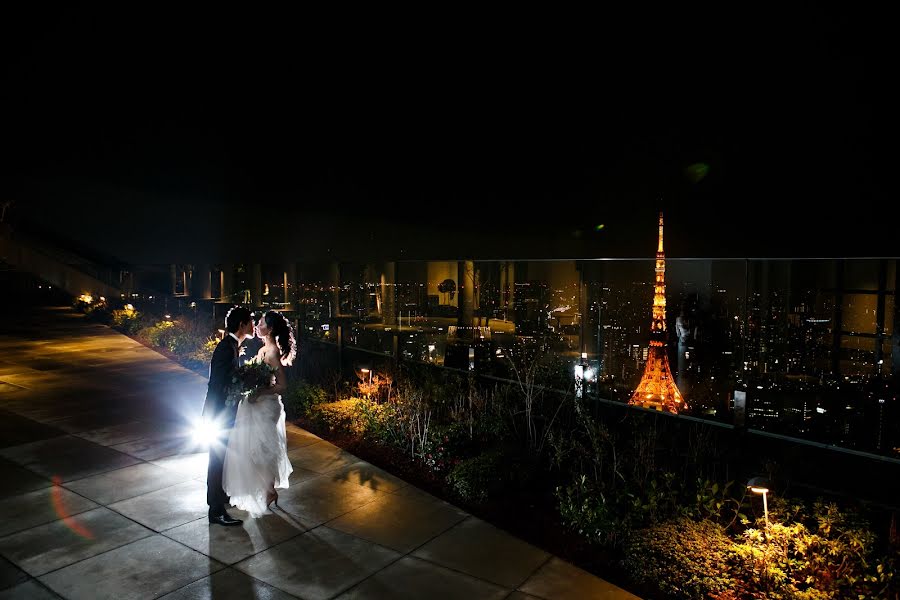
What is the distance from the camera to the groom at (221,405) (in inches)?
200

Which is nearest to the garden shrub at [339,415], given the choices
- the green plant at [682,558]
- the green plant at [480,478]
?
the green plant at [480,478]

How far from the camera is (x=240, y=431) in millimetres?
5293

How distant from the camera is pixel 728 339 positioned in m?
52.7

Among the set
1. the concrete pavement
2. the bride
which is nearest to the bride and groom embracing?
the bride

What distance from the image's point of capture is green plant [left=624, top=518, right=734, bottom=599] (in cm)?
405

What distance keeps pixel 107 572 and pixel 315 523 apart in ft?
5.05

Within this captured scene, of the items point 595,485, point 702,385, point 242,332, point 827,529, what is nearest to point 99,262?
point 242,332

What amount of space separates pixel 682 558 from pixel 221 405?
12.6 feet

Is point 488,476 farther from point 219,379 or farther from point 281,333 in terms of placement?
point 219,379

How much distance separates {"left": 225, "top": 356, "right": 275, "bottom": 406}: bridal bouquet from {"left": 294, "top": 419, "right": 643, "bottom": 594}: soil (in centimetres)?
185

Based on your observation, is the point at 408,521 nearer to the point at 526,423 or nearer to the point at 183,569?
the point at 183,569

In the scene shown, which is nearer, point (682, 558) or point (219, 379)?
point (682, 558)

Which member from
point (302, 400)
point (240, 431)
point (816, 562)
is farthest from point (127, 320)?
point (816, 562)

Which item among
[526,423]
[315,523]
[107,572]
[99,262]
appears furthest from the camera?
[99,262]
